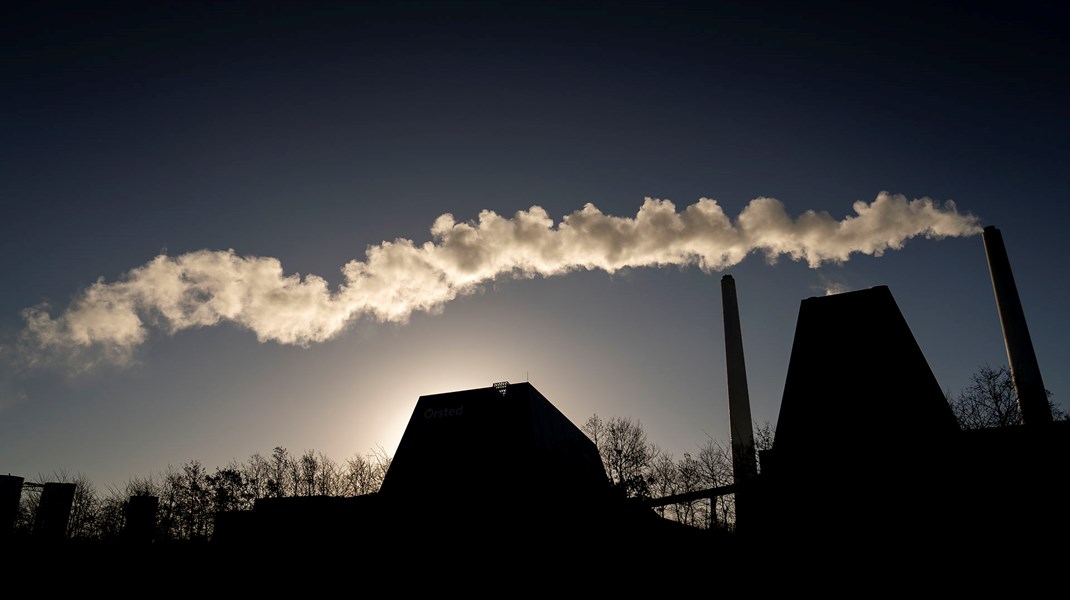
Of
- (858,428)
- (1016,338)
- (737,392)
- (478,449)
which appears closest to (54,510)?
(478,449)

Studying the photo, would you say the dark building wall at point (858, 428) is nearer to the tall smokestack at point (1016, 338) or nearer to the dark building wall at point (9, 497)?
Answer: the tall smokestack at point (1016, 338)

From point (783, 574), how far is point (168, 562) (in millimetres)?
A: 18220

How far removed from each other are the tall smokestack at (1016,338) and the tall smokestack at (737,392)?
45.5 ft

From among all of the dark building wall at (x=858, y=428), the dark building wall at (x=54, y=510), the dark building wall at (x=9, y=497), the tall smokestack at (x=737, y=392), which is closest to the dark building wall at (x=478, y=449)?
the dark building wall at (x=858, y=428)

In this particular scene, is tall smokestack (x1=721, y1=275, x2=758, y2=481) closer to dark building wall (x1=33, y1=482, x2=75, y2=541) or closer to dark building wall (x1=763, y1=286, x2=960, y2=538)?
dark building wall (x1=763, y1=286, x2=960, y2=538)

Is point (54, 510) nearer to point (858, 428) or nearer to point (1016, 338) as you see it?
point (858, 428)

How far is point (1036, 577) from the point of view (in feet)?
40.3

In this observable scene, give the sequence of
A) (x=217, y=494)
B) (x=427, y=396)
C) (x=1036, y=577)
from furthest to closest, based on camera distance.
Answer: (x=217, y=494), (x=427, y=396), (x=1036, y=577)

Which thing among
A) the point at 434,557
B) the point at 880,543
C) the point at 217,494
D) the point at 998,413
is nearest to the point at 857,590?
A: the point at 880,543

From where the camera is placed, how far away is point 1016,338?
31.5 meters

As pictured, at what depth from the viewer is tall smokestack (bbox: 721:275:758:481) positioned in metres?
34.2

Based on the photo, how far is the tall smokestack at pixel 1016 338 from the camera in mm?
28719

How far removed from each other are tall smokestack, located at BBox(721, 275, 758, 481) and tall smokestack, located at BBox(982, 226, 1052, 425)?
13859mm

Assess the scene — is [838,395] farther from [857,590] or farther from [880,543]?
[857,590]
